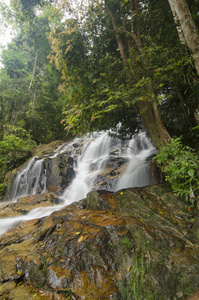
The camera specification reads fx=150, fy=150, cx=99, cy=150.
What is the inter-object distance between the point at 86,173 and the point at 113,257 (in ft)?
24.4

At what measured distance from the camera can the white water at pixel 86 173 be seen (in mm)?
6578

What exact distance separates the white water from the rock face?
8.57ft

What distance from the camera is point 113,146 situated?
1225cm

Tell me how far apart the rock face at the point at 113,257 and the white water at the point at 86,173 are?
2.61m

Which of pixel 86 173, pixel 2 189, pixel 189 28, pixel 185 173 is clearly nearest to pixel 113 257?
pixel 185 173

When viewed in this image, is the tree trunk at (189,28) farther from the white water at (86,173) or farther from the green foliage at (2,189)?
the green foliage at (2,189)

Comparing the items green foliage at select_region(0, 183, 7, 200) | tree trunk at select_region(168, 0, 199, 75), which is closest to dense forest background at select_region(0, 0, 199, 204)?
tree trunk at select_region(168, 0, 199, 75)

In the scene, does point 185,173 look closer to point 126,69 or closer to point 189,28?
point 189,28

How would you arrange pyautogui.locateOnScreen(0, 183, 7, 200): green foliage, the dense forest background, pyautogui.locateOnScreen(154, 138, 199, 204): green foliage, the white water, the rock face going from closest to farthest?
the rock face, pyautogui.locateOnScreen(154, 138, 199, 204): green foliage, the dense forest background, the white water, pyautogui.locateOnScreen(0, 183, 7, 200): green foliage

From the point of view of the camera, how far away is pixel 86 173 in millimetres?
9961

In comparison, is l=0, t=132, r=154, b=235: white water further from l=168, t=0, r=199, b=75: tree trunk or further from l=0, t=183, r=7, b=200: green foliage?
l=168, t=0, r=199, b=75: tree trunk

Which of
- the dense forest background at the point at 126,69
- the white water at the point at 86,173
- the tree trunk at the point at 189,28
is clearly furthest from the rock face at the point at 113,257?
the tree trunk at the point at 189,28

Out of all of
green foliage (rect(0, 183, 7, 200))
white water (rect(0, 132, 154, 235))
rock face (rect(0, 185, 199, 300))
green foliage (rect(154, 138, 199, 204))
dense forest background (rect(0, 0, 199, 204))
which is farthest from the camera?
green foliage (rect(0, 183, 7, 200))

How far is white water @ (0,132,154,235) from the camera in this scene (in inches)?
259
